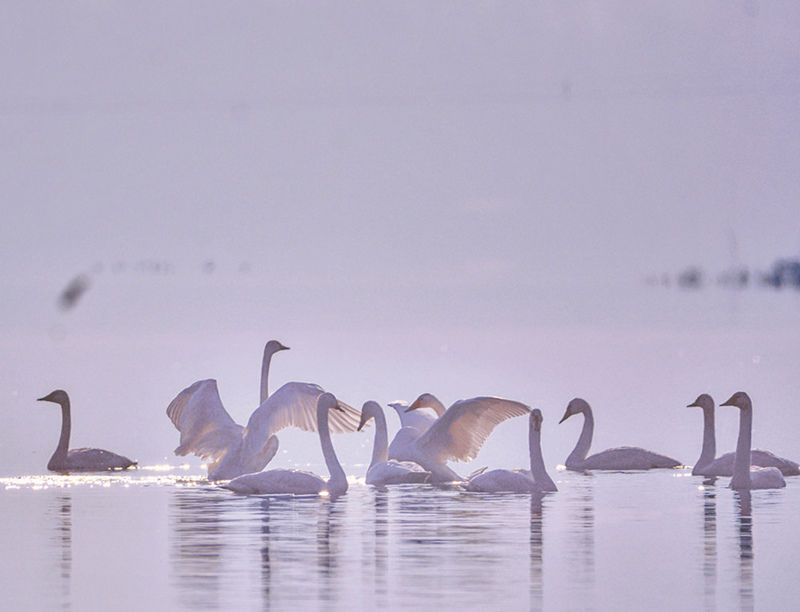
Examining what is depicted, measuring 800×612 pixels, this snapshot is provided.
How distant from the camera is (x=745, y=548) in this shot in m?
20.5

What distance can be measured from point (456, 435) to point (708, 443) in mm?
5476

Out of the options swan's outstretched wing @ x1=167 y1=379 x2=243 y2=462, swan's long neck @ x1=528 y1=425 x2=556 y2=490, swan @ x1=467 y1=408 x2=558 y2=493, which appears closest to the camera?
swan @ x1=467 y1=408 x2=558 y2=493

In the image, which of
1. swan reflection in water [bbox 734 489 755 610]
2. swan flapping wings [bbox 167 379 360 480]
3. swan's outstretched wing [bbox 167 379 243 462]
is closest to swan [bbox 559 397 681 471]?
swan flapping wings [bbox 167 379 360 480]

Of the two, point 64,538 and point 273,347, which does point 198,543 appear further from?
point 273,347

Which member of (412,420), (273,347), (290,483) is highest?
(273,347)

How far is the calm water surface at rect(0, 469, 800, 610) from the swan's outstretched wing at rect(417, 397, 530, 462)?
6.64 feet

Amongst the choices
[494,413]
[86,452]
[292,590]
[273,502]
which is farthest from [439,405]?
[292,590]

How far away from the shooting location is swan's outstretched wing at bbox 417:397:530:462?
31.3m

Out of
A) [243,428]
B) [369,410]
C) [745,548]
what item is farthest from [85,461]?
[745,548]

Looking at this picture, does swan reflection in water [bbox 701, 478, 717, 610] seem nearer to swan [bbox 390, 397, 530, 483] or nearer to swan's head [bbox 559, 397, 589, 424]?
swan [bbox 390, 397, 530, 483]

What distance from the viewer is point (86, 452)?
121ft

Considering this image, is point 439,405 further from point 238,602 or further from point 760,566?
point 238,602

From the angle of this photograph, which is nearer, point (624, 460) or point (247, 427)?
point (247, 427)

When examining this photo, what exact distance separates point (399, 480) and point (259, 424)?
8.49ft
